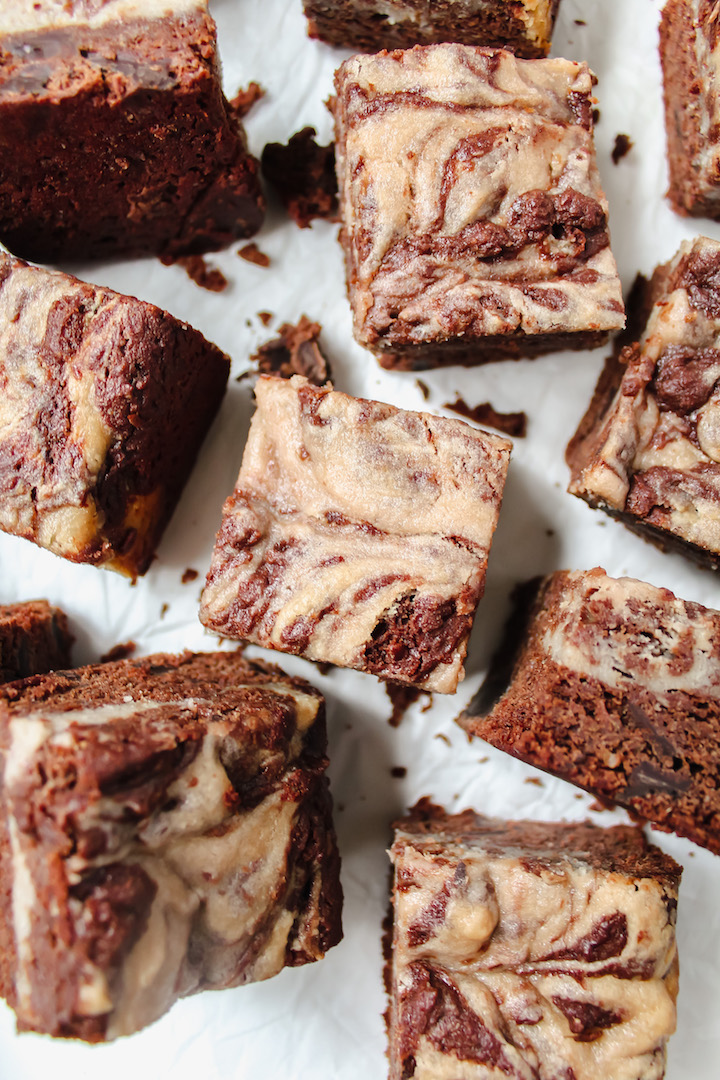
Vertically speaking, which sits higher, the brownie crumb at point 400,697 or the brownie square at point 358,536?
the brownie square at point 358,536

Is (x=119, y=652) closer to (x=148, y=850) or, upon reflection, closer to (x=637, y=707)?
(x=148, y=850)

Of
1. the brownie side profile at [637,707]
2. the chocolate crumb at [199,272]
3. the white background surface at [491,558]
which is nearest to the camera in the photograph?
the brownie side profile at [637,707]

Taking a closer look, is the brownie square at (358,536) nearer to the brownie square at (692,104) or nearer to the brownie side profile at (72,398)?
the brownie side profile at (72,398)

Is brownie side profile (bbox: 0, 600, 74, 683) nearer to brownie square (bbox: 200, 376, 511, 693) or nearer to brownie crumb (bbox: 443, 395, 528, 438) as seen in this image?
brownie square (bbox: 200, 376, 511, 693)

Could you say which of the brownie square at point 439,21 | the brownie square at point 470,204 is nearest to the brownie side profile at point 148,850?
the brownie square at point 470,204

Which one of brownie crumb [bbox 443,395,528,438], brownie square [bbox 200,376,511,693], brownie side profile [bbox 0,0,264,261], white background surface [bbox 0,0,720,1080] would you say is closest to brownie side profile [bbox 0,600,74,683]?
white background surface [bbox 0,0,720,1080]

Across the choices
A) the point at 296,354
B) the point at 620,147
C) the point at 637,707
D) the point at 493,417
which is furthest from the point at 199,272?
the point at 637,707

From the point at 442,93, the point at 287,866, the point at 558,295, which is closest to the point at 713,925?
the point at 287,866
